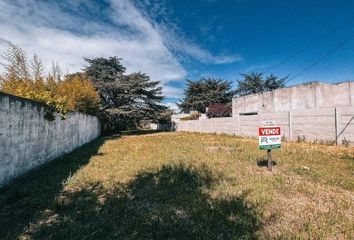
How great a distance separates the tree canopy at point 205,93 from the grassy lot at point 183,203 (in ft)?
139

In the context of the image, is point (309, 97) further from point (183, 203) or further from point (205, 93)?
point (205, 93)

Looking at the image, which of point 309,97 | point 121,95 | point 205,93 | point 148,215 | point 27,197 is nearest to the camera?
point 148,215

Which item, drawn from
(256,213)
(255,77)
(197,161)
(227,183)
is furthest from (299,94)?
(255,77)

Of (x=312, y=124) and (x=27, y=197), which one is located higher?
(x=312, y=124)

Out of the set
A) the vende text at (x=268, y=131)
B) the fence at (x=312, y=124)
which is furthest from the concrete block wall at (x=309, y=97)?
the vende text at (x=268, y=131)

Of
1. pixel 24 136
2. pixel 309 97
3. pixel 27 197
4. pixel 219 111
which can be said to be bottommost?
pixel 27 197

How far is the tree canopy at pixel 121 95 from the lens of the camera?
29.7m

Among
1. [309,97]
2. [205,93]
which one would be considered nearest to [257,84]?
[205,93]

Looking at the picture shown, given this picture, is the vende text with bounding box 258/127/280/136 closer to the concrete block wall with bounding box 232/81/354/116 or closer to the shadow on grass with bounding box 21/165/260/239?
the shadow on grass with bounding box 21/165/260/239

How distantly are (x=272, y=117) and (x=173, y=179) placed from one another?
1224cm

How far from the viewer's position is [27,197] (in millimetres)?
4668

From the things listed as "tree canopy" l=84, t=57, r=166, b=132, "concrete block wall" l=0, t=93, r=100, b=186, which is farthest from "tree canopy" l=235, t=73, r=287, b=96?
"concrete block wall" l=0, t=93, r=100, b=186

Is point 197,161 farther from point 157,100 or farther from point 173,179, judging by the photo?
point 157,100

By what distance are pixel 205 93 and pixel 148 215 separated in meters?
47.0
